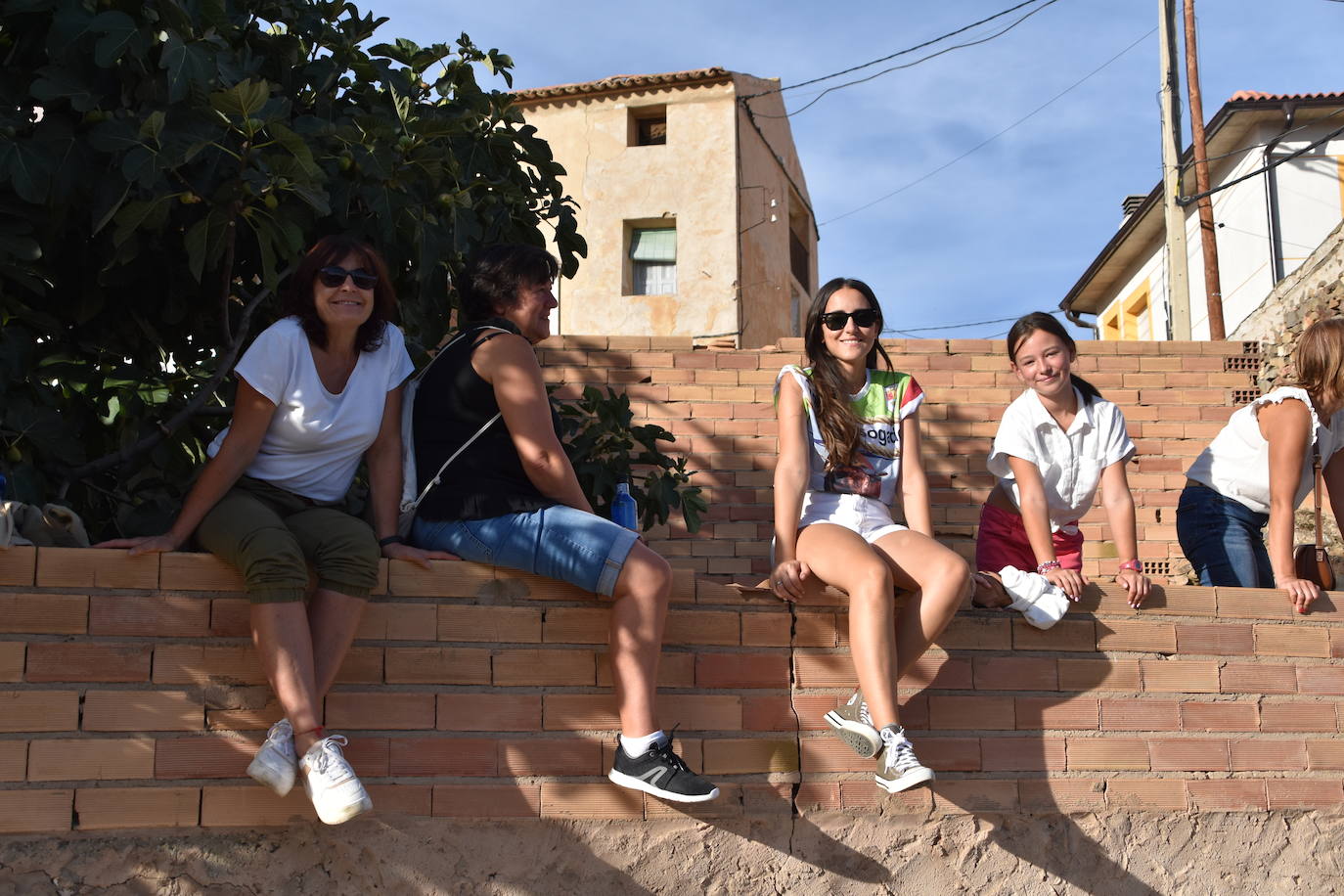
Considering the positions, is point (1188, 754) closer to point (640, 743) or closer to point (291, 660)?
point (640, 743)

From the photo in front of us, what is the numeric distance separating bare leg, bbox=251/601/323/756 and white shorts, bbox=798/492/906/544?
150cm

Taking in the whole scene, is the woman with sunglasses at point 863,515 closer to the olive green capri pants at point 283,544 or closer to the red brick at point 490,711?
the red brick at point 490,711

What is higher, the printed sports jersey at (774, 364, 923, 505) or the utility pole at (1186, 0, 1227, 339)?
the utility pole at (1186, 0, 1227, 339)

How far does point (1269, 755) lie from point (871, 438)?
1539 millimetres

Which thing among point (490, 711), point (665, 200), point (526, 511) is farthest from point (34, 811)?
point (665, 200)

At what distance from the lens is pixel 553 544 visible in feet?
11.4

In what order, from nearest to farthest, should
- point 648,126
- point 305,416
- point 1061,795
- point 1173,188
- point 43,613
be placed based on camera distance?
point 43,613
point 305,416
point 1061,795
point 1173,188
point 648,126

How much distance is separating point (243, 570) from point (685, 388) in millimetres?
5009

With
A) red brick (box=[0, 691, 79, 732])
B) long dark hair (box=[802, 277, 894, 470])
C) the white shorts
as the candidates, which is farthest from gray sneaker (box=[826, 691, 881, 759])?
red brick (box=[0, 691, 79, 732])

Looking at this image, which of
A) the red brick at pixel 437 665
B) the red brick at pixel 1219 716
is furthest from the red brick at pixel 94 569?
the red brick at pixel 1219 716

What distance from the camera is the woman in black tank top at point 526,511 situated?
11.1 ft

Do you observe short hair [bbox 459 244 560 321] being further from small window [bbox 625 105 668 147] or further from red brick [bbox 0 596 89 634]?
small window [bbox 625 105 668 147]

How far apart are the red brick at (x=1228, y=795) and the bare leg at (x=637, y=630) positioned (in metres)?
1.70

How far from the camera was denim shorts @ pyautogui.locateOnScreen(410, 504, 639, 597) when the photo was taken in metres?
3.44
